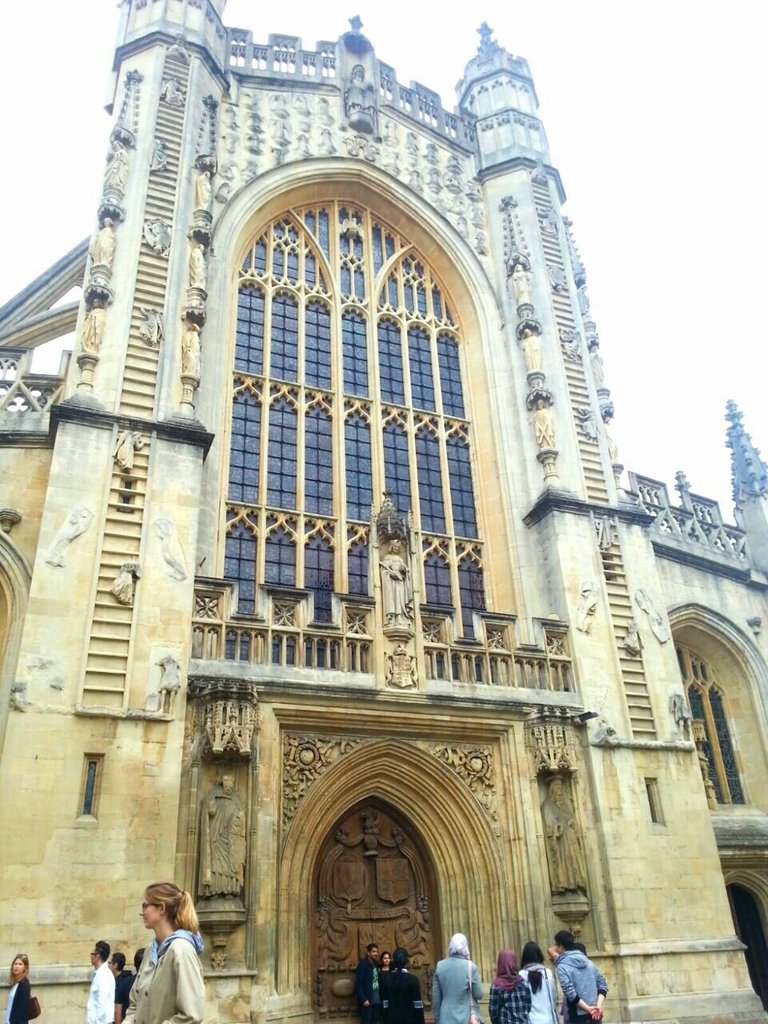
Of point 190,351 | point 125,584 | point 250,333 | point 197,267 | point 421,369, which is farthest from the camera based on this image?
point 421,369

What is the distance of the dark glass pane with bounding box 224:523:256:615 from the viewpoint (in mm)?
13812

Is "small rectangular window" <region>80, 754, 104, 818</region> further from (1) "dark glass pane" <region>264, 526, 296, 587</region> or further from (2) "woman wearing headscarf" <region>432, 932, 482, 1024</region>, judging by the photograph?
(2) "woman wearing headscarf" <region>432, 932, 482, 1024</region>

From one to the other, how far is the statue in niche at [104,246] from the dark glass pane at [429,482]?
6426 mm

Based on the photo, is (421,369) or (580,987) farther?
(421,369)

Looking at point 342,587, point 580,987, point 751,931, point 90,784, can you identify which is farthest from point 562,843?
point 90,784

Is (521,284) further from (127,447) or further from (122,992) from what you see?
(122,992)

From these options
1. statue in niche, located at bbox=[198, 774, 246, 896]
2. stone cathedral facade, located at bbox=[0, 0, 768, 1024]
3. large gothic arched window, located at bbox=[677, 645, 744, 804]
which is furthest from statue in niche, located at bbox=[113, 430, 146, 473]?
large gothic arched window, located at bbox=[677, 645, 744, 804]

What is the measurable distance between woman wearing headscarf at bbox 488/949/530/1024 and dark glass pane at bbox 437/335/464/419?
11.9 meters

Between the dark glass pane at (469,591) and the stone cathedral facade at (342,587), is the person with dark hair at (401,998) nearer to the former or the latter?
the stone cathedral facade at (342,587)

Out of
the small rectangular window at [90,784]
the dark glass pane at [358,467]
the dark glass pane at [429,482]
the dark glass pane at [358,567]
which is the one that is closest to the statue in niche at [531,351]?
the dark glass pane at [429,482]

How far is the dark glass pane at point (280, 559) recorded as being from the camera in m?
14.2

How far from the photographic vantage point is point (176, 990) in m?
3.50

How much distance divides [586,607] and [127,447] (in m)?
7.77

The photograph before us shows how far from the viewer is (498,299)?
18438 millimetres
